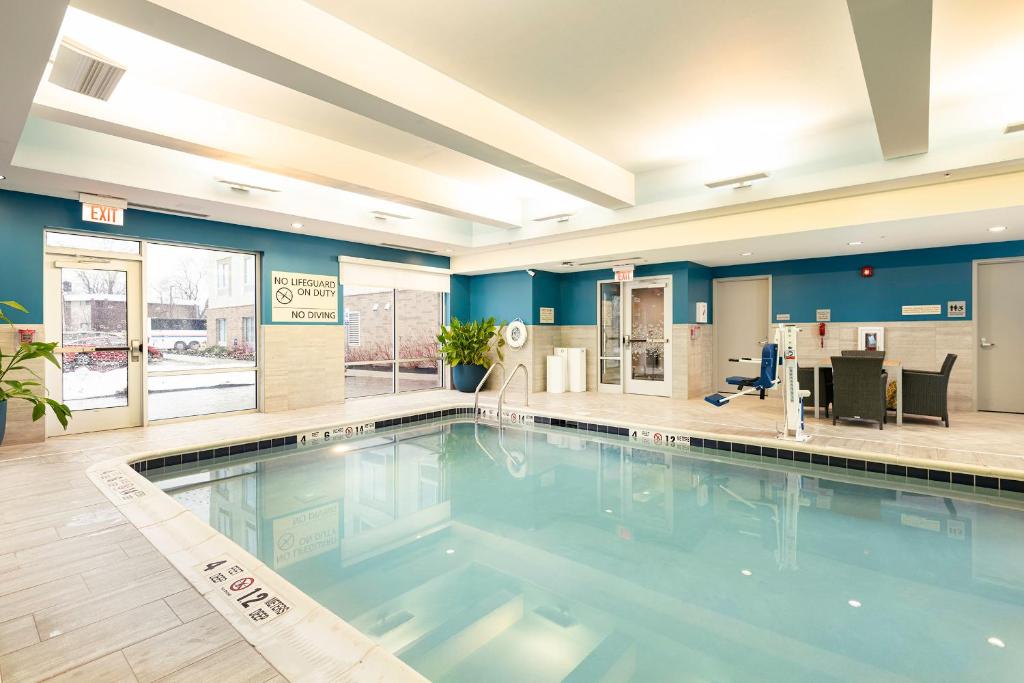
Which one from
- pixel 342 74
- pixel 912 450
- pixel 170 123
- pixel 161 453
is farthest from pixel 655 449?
pixel 170 123

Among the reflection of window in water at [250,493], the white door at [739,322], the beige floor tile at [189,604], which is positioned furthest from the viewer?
the white door at [739,322]

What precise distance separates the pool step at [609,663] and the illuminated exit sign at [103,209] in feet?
20.3

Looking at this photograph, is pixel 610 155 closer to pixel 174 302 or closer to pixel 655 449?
pixel 655 449

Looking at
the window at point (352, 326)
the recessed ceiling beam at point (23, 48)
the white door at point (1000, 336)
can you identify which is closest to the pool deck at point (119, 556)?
the white door at point (1000, 336)

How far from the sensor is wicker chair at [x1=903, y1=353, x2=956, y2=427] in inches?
227

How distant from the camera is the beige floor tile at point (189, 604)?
6.96ft

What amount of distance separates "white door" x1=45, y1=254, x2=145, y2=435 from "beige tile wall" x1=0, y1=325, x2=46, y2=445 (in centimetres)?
25

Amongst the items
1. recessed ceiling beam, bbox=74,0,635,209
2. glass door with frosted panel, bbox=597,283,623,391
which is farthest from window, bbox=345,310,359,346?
recessed ceiling beam, bbox=74,0,635,209

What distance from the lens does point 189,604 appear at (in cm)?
221

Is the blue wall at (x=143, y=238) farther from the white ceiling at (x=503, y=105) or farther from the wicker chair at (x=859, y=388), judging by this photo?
the wicker chair at (x=859, y=388)

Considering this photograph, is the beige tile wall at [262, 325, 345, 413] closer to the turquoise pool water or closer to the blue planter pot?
the blue planter pot

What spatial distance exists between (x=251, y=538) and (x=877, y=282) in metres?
8.58

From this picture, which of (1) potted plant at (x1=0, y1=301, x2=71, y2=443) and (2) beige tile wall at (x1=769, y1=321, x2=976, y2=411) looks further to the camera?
(2) beige tile wall at (x1=769, y1=321, x2=976, y2=411)

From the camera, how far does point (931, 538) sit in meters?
3.35
